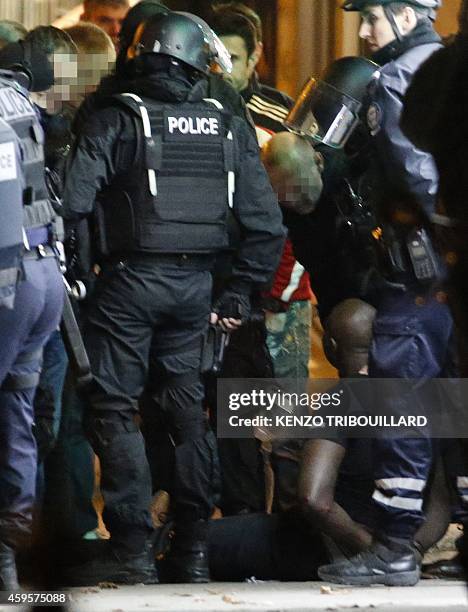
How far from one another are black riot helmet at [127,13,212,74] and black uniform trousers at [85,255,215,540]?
68 centimetres

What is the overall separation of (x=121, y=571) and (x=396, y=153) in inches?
66.8

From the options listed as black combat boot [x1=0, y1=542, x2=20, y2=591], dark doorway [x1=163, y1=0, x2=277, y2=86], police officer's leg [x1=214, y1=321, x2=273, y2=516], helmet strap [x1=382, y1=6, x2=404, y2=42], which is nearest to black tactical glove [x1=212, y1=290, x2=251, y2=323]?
police officer's leg [x1=214, y1=321, x2=273, y2=516]

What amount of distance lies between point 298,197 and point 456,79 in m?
2.97

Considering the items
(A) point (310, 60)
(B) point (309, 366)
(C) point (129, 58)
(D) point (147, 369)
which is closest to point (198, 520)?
(D) point (147, 369)

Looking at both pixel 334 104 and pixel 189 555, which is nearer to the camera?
pixel 189 555

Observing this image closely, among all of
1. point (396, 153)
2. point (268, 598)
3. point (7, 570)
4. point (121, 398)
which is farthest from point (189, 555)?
point (396, 153)

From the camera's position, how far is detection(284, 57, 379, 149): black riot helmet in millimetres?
6828

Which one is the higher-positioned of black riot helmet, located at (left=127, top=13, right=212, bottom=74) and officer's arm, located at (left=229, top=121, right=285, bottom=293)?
black riot helmet, located at (left=127, top=13, right=212, bottom=74)

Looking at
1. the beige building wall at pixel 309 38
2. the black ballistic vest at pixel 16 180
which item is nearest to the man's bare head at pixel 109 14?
the beige building wall at pixel 309 38

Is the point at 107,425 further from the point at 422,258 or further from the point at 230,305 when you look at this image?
the point at 422,258

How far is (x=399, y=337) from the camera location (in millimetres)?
6539

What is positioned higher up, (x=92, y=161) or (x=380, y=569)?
(x=92, y=161)

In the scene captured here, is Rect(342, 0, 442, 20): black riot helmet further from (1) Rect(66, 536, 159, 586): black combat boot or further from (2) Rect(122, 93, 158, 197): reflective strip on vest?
(1) Rect(66, 536, 159, 586): black combat boot

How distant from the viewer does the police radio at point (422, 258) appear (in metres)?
6.46
